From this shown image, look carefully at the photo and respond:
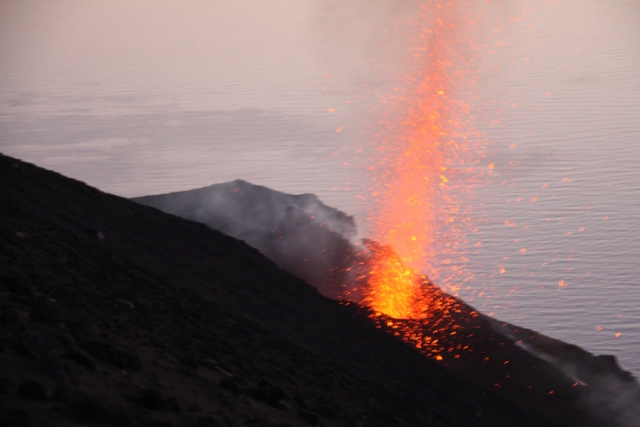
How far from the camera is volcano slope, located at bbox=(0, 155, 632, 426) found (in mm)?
6527

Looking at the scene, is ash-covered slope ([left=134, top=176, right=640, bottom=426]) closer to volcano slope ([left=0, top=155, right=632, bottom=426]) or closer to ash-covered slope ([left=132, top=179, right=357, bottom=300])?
ash-covered slope ([left=132, top=179, right=357, bottom=300])

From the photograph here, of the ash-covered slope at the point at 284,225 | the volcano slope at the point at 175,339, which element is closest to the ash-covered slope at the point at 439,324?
the ash-covered slope at the point at 284,225

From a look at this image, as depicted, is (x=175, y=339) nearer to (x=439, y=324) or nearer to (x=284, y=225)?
(x=439, y=324)

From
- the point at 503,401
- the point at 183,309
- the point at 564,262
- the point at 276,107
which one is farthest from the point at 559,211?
the point at 183,309

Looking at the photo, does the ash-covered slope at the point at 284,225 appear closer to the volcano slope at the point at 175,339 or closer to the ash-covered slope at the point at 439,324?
the ash-covered slope at the point at 439,324

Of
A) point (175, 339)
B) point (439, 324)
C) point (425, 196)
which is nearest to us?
point (175, 339)

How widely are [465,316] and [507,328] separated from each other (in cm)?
92

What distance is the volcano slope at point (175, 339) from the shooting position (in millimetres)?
6527

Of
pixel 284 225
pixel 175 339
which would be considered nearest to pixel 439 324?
pixel 284 225

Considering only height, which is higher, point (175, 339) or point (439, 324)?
point (439, 324)

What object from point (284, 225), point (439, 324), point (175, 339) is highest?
point (284, 225)

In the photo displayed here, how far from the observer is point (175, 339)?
9.39m

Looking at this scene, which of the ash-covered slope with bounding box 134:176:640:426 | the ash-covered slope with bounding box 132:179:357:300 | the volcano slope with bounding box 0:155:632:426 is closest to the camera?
the volcano slope with bounding box 0:155:632:426

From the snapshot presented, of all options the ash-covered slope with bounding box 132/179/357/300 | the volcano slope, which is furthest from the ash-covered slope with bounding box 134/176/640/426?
the volcano slope
